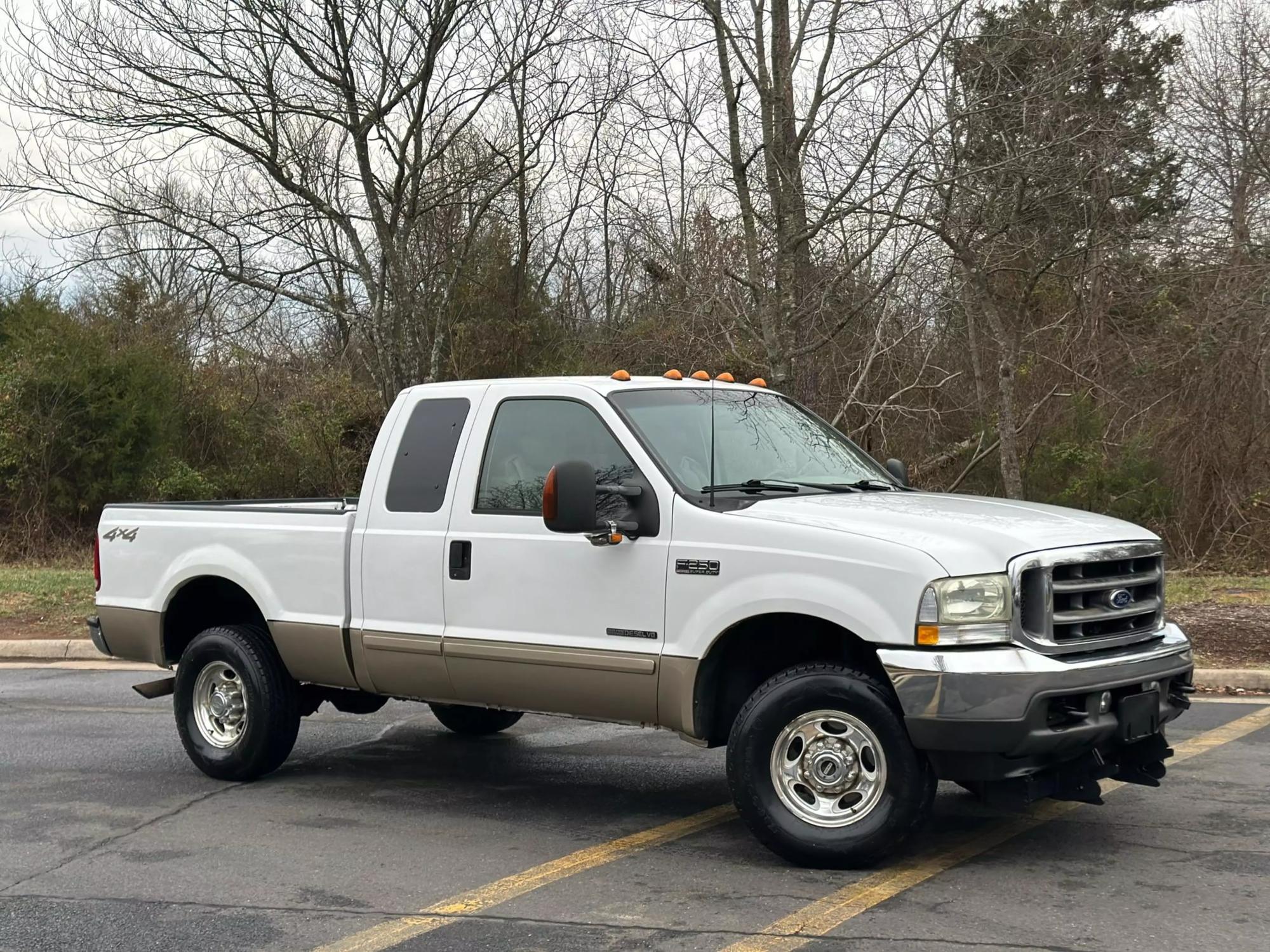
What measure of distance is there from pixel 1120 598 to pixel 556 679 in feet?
7.93

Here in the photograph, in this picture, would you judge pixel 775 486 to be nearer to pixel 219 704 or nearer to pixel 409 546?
pixel 409 546

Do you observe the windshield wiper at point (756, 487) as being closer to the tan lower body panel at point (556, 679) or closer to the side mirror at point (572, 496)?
the side mirror at point (572, 496)

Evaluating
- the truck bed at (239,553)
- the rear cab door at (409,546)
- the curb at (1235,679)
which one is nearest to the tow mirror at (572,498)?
the rear cab door at (409,546)

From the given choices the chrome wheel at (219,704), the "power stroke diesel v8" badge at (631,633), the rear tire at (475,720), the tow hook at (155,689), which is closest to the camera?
the "power stroke diesel v8" badge at (631,633)

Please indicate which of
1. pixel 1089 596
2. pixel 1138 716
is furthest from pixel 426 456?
pixel 1138 716

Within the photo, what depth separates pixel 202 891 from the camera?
17.5 ft

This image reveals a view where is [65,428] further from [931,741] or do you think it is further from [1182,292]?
[931,741]

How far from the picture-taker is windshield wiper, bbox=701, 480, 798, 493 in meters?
6.15

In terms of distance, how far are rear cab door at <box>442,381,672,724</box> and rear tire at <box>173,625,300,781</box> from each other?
128cm

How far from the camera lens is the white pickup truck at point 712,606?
17.2 ft

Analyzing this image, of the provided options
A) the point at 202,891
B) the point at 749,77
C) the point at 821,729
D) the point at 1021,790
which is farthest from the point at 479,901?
the point at 749,77

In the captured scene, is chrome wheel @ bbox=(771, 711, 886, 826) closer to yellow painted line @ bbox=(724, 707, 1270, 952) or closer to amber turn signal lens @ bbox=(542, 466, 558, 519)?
yellow painted line @ bbox=(724, 707, 1270, 952)

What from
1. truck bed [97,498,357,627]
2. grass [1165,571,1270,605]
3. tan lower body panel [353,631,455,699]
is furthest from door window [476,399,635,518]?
grass [1165,571,1270,605]

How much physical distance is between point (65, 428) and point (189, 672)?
15.5m
